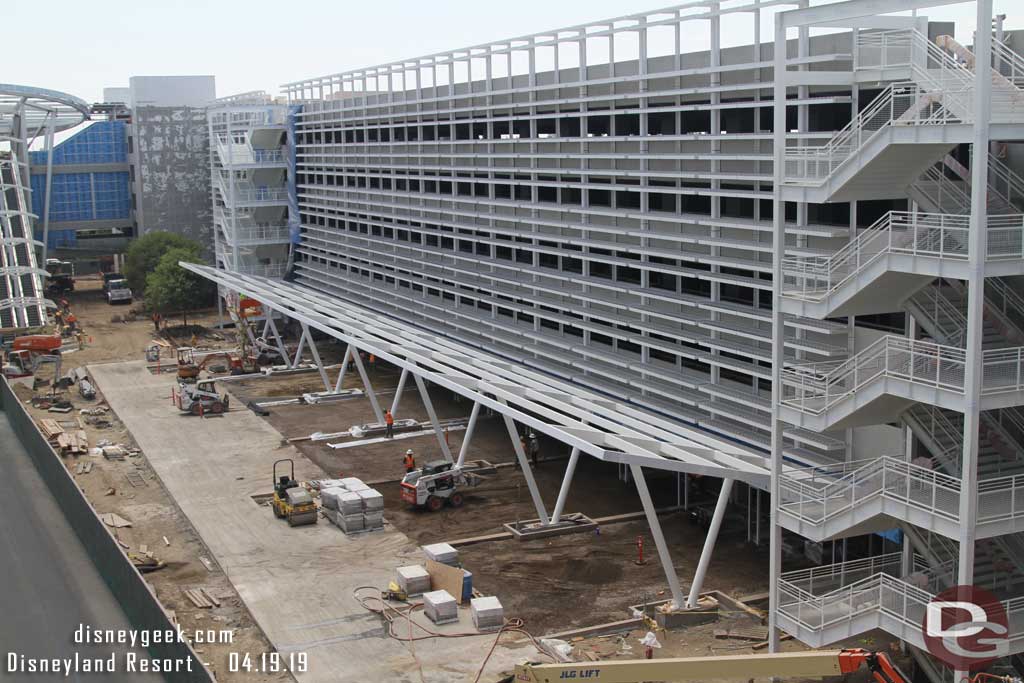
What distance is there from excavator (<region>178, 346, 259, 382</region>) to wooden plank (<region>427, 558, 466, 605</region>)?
90.1 ft

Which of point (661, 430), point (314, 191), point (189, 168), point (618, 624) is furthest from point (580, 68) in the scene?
point (189, 168)

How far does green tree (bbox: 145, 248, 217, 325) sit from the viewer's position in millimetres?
68062

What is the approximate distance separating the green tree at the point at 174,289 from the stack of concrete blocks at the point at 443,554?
4341 centimetres

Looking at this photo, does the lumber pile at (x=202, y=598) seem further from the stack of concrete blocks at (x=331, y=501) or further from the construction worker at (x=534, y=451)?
the construction worker at (x=534, y=451)

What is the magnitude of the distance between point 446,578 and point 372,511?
5.65 m

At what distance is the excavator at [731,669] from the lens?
19.0 m

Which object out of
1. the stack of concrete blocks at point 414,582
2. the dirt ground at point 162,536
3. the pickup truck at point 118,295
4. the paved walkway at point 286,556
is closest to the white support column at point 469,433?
the paved walkway at point 286,556

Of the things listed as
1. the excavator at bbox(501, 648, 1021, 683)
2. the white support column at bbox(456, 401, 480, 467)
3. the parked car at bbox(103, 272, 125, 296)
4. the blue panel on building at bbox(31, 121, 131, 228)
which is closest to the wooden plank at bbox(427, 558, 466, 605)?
the white support column at bbox(456, 401, 480, 467)

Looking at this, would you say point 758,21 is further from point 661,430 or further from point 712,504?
point 712,504

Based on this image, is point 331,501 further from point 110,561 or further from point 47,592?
point 47,592

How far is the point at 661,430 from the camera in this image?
30078 mm

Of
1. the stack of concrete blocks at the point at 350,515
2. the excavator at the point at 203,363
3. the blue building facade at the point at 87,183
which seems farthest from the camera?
the blue building facade at the point at 87,183

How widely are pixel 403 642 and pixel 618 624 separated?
14.6 feet

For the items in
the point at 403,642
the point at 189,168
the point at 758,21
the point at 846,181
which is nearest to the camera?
the point at 846,181
